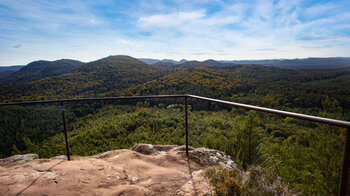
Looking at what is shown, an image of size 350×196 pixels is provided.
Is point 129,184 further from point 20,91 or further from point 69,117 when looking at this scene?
point 20,91

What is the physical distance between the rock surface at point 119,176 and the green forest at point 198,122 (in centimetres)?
98

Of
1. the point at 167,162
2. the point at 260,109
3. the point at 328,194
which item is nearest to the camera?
the point at 260,109

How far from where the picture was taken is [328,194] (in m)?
4.00

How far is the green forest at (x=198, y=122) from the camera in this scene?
12.8 ft

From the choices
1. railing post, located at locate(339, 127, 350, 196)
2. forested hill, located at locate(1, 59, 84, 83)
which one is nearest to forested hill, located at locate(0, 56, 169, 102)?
forested hill, located at locate(1, 59, 84, 83)

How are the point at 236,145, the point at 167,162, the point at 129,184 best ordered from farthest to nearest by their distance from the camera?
1. the point at 236,145
2. the point at 167,162
3. the point at 129,184

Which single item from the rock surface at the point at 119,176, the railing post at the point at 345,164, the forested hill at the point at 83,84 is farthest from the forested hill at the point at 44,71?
the railing post at the point at 345,164

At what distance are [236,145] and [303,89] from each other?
5716 centimetres

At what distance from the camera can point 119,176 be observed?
81.9 inches

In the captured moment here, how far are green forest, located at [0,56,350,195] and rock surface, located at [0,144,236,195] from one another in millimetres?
980

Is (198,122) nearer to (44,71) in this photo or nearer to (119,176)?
(119,176)

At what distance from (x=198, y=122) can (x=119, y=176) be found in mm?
23432

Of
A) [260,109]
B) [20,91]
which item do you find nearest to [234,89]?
[260,109]

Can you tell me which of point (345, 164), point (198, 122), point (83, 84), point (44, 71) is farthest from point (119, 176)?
point (44, 71)
